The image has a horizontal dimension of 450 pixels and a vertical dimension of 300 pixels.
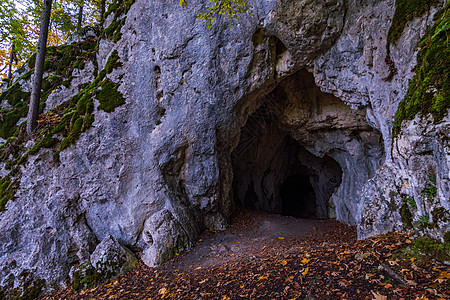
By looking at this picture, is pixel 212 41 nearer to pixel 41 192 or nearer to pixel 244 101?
pixel 244 101

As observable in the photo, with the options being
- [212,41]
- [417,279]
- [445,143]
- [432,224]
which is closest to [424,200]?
[432,224]

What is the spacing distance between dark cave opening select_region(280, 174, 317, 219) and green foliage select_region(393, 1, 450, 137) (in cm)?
1534

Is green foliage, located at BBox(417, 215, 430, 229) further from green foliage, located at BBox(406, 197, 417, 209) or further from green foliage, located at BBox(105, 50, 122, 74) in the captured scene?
green foliage, located at BBox(105, 50, 122, 74)

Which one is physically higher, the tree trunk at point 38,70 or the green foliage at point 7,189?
the tree trunk at point 38,70

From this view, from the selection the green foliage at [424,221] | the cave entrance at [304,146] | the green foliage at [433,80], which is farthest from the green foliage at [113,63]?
the green foliage at [424,221]

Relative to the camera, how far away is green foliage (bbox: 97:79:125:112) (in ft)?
23.8

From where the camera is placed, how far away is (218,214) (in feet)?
27.3

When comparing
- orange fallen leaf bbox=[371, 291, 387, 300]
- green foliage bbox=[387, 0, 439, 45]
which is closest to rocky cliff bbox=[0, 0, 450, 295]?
green foliage bbox=[387, 0, 439, 45]

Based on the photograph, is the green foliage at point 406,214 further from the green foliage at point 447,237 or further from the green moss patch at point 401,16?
the green moss patch at point 401,16

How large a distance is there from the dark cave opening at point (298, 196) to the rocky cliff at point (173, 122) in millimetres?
10049

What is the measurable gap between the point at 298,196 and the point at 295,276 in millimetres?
18075

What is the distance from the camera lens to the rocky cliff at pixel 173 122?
5500 mm

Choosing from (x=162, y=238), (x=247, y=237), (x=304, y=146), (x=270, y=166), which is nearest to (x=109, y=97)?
(x=162, y=238)

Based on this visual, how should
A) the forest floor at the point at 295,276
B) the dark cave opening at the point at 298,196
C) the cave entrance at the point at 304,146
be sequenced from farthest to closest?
the dark cave opening at the point at 298,196, the cave entrance at the point at 304,146, the forest floor at the point at 295,276
